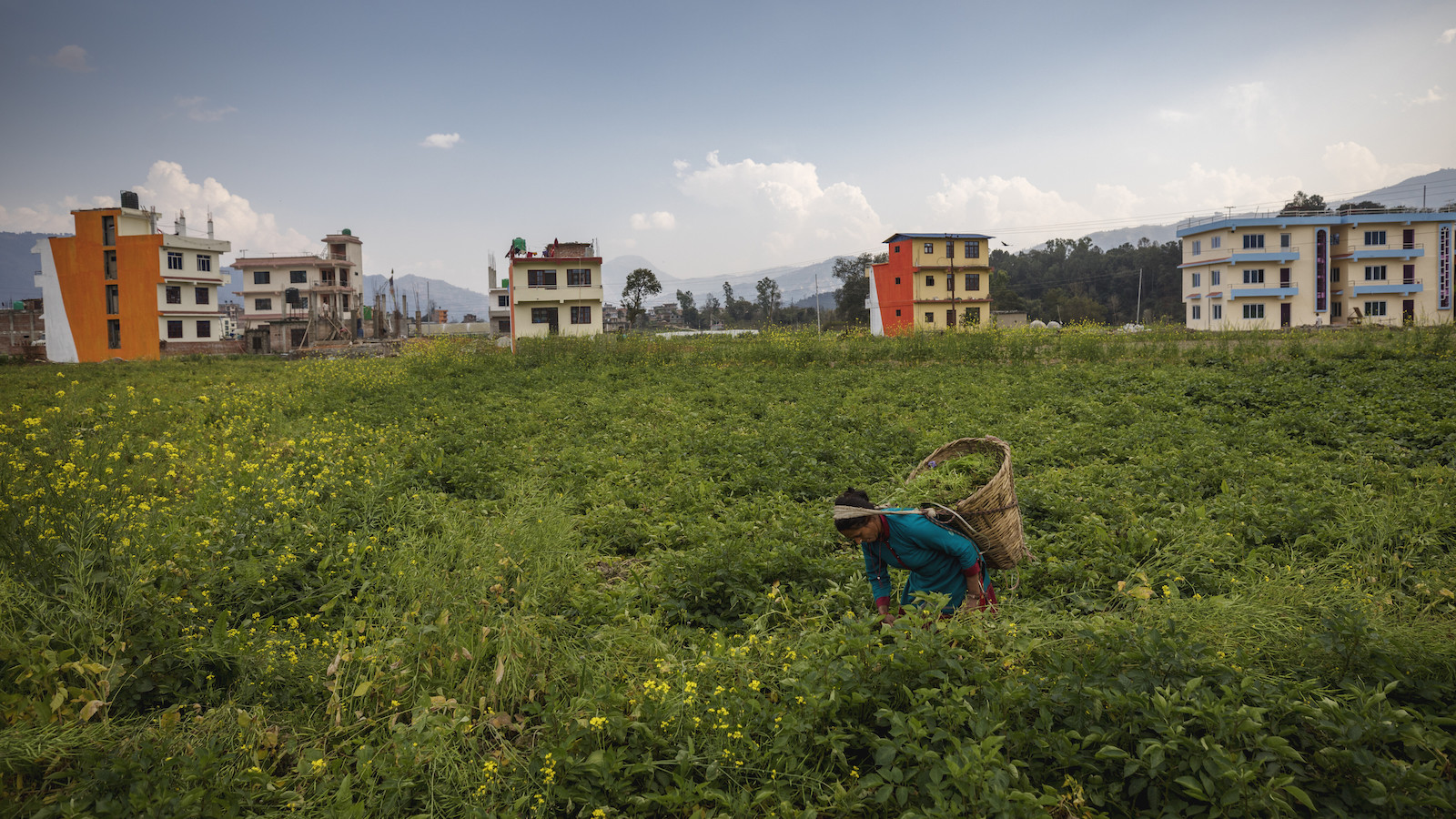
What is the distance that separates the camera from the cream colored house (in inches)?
1731

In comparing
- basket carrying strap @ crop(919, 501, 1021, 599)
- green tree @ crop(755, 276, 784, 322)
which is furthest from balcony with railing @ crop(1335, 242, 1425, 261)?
basket carrying strap @ crop(919, 501, 1021, 599)

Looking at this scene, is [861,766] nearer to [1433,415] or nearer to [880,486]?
[880,486]

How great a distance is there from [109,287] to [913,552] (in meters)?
53.1

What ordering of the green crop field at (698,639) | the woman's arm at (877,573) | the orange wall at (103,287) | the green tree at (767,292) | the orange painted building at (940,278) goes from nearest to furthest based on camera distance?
the green crop field at (698,639), the woman's arm at (877,573), the orange wall at (103,287), the orange painted building at (940,278), the green tree at (767,292)

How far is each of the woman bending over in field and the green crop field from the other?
0.20m

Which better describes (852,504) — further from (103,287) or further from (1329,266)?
(1329,266)

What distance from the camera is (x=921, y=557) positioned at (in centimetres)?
445

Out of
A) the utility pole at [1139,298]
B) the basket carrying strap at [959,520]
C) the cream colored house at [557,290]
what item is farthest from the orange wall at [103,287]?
the utility pole at [1139,298]

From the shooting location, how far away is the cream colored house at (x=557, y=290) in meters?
44.0

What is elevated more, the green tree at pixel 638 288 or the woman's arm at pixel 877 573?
the green tree at pixel 638 288

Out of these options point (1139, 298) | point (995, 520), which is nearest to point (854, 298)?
point (1139, 298)

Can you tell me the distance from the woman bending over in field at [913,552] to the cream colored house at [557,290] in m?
40.6

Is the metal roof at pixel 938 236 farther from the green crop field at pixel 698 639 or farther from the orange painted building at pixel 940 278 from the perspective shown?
the green crop field at pixel 698 639

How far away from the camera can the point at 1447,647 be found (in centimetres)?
330
